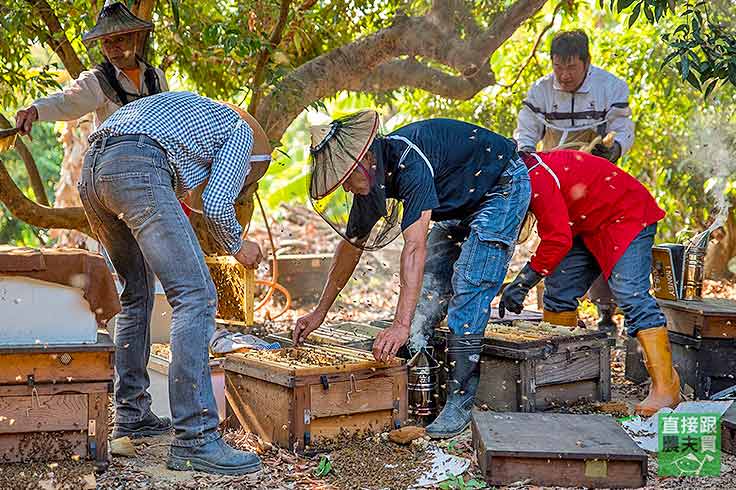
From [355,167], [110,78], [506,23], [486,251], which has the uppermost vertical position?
[506,23]

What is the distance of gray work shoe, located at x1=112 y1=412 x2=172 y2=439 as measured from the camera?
13.9 ft

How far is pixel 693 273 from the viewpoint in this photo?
521 centimetres

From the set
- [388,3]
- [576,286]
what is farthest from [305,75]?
[576,286]

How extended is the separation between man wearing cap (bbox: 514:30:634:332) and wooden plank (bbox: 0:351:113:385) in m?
3.38

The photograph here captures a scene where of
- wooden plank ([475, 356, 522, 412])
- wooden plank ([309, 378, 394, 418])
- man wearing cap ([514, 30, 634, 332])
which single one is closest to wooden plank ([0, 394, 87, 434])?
wooden plank ([309, 378, 394, 418])

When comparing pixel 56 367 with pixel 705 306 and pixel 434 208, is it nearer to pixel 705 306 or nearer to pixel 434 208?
pixel 434 208

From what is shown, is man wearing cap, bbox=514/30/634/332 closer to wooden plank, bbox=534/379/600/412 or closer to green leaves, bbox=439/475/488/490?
wooden plank, bbox=534/379/600/412

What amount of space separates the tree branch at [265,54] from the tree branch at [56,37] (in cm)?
115

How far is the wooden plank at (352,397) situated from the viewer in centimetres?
396

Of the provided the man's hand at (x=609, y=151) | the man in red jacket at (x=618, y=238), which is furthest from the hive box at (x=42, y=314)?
the man's hand at (x=609, y=151)

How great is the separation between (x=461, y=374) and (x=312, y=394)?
0.81 m

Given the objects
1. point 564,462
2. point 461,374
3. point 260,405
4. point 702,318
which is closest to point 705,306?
point 702,318

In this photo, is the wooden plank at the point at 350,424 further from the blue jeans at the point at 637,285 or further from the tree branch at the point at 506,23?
the tree branch at the point at 506,23

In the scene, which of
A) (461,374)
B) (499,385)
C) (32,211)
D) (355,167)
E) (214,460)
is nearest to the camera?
(214,460)
